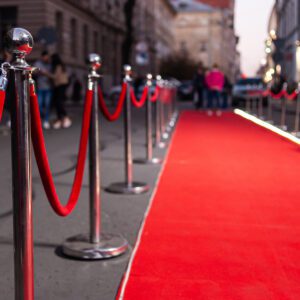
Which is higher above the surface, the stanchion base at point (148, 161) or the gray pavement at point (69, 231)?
the stanchion base at point (148, 161)

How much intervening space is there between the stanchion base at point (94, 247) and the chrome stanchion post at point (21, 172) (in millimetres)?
1145

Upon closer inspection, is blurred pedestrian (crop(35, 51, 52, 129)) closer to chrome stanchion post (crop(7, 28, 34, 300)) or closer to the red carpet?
the red carpet

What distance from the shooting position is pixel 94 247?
386cm

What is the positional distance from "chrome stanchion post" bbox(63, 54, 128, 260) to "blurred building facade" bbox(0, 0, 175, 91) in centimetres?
1470

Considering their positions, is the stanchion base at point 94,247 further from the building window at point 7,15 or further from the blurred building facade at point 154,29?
the blurred building facade at point 154,29

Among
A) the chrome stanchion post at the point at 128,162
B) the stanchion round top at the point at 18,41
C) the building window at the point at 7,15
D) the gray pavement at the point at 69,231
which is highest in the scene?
the building window at the point at 7,15

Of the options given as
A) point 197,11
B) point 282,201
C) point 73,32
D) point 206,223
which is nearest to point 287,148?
point 282,201

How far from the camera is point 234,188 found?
6.03 m

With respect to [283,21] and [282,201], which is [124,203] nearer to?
[282,201]

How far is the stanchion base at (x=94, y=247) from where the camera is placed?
Result: 3.75m

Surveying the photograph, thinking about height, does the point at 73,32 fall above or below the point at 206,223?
above

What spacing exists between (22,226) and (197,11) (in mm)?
100641

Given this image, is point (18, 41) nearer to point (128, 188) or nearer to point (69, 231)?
point (69, 231)

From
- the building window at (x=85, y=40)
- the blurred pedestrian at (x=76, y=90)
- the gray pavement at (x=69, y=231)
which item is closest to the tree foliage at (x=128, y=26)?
the blurred pedestrian at (x=76, y=90)
